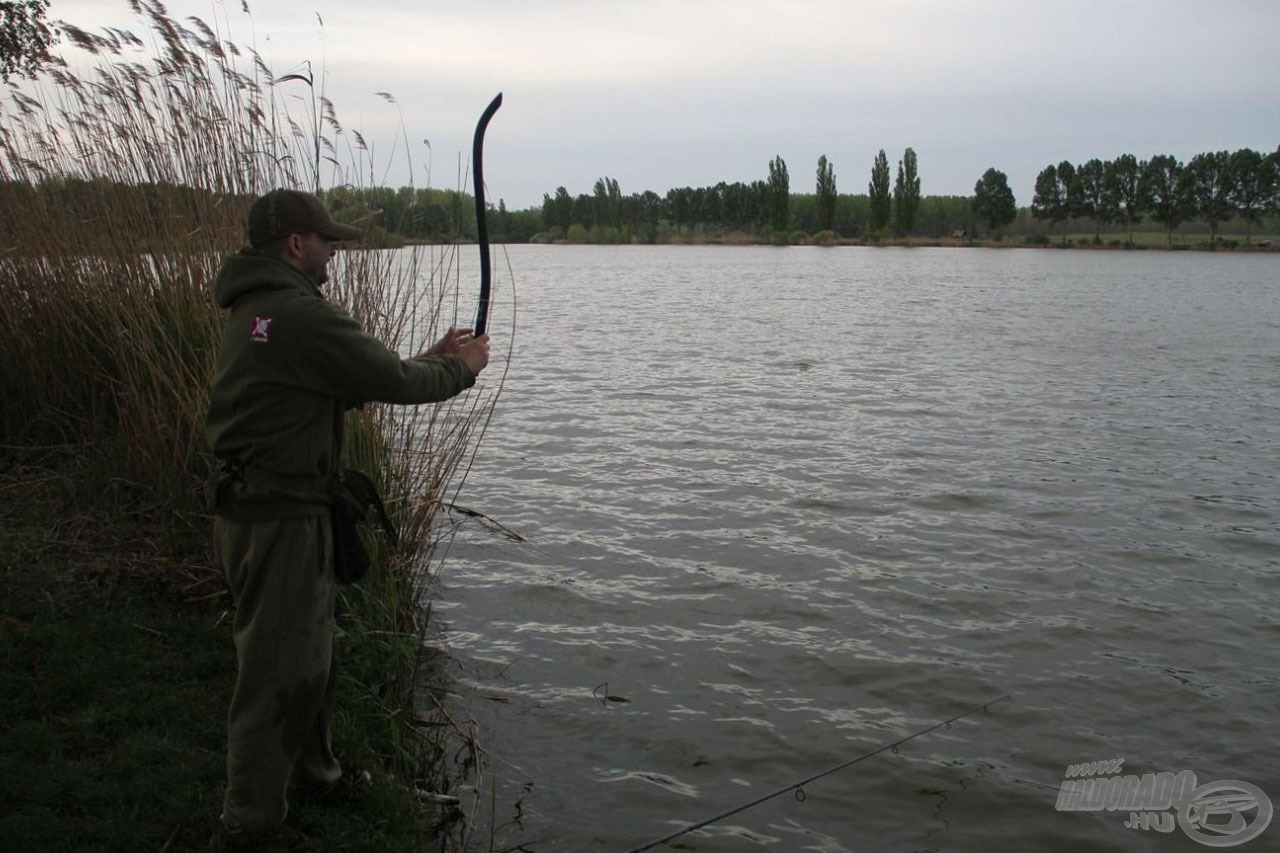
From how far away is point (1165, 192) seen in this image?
361 feet

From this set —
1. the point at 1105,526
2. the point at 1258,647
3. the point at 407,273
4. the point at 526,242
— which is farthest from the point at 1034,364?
the point at 526,242

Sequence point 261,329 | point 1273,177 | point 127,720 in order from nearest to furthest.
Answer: point 261,329, point 127,720, point 1273,177

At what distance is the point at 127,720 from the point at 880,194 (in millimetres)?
125056

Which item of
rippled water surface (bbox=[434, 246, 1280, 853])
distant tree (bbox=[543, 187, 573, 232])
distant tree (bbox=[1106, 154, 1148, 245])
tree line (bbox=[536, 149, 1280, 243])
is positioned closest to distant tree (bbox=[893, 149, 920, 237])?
tree line (bbox=[536, 149, 1280, 243])

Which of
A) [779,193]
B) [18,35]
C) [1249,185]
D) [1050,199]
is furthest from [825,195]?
[18,35]

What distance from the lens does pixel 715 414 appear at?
1494 centimetres

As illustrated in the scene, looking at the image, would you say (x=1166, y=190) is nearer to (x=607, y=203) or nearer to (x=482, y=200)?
(x=607, y=203)

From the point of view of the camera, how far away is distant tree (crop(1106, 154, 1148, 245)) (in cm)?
Result: 11412

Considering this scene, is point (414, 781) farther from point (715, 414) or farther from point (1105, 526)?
point (715, 414)

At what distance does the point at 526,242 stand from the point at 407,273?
14872cm

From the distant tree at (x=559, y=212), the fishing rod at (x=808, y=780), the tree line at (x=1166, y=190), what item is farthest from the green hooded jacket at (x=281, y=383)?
the distant tree at (x=559, y=212)

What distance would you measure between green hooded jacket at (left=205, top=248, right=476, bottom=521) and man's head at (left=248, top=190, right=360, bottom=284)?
0.20ft

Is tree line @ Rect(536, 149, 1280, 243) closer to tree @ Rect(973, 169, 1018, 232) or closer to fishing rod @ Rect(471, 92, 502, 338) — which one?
tree @ Rect(973, 169, 1018, 232)

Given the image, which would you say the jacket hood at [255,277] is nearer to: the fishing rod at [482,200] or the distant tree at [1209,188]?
the fishing rod at [482,200]
